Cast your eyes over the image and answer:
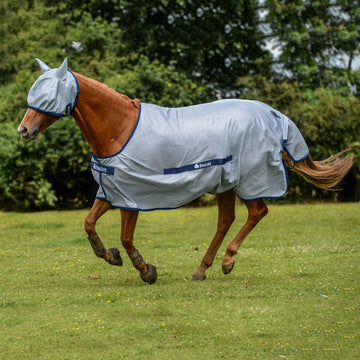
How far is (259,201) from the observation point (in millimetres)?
8234

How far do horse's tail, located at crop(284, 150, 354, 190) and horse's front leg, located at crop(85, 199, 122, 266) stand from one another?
8.73ft

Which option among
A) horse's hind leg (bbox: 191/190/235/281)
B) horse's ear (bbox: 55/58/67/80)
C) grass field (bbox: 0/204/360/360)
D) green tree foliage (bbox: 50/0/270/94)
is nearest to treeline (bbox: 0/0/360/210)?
green tree foliage (bbox: 50/0/270/94)

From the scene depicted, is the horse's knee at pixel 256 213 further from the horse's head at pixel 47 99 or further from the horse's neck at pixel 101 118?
the horse's head at pixel 47 99

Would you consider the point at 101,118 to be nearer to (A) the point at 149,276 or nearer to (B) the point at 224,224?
(A) the point at 149,276

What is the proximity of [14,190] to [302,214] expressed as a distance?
333 inches

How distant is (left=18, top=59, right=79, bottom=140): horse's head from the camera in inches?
273

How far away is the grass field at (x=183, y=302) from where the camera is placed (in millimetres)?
5582

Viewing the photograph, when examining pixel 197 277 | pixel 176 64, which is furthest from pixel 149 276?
pixel 176 64

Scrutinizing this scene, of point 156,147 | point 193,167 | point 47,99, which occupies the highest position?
point 47,99

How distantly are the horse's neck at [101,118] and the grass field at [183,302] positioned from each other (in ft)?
5.88

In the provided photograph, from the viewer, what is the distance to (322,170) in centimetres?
871

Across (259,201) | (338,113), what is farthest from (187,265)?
(338,113)

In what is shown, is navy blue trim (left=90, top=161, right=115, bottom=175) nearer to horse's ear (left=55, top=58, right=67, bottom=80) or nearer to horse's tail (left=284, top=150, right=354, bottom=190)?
horse's ear (left=55, top=58, right=67, bottom=80)

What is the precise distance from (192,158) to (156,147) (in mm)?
467
